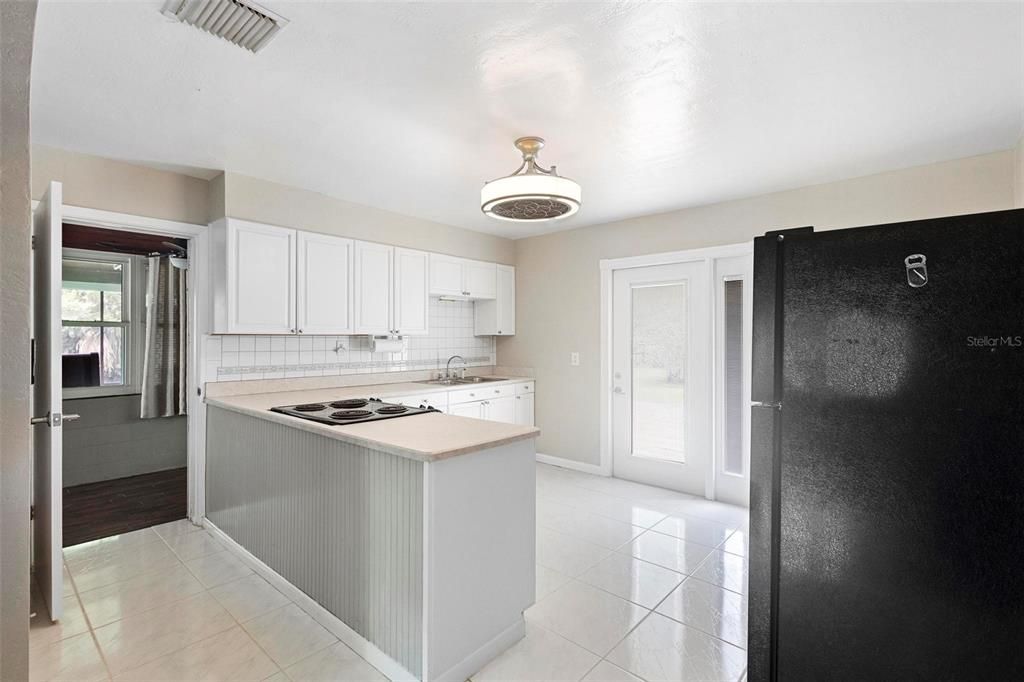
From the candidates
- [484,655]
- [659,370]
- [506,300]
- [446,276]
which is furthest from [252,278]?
[659,370]

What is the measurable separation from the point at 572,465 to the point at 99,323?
4.75 meters

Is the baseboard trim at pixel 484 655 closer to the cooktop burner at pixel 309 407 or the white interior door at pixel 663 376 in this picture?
the cooktop burner at pixel 309 407

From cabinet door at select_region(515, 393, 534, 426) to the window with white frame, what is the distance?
3.73 meters

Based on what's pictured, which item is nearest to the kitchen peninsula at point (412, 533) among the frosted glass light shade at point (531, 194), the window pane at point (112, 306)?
the frosted glass light shade at point (531, 194)

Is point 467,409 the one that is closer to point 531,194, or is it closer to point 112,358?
point 531,194

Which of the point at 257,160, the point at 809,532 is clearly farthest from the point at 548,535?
the point at 257,160

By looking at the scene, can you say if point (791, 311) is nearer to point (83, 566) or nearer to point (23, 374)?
point (23, 374)

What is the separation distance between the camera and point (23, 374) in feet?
1.92

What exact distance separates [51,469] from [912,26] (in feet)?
13.0

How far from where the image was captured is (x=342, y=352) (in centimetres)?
418

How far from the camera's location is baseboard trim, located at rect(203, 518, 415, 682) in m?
1.91

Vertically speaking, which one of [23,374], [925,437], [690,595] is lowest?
[690,595]

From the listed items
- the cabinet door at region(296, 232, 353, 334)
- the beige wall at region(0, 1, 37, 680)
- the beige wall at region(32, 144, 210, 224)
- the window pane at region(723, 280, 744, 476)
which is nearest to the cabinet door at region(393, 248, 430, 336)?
the cabinet door at region(296, 232, 353, 334)

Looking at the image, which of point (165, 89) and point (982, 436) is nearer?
point (982, 436)
